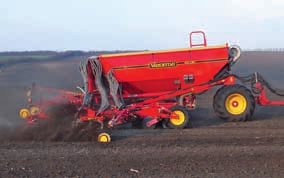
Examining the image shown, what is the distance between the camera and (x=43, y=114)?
13.5 m

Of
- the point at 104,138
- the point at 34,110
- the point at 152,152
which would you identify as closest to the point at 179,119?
the point at 104,138

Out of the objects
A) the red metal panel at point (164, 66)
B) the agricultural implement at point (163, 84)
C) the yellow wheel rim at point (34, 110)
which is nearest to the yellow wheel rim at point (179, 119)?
the agricultural implement at point (163, 84)

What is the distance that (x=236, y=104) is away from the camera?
1330 cm

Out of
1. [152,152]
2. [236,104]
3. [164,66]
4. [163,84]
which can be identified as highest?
[164,66]

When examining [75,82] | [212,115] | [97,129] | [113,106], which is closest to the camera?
[97,129]

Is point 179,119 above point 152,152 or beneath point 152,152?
above

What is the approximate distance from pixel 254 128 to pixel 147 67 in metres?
2.99

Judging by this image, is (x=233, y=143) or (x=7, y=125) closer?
(x=233, y=143)

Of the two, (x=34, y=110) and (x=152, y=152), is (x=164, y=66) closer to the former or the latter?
(x=34, y=110)

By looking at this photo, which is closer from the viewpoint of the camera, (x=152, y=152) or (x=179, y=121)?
(x=152, y=152)

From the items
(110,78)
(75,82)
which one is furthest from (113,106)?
(75,82)

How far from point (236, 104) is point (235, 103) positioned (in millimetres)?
33

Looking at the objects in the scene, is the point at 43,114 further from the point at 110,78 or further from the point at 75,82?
the point at 75,82

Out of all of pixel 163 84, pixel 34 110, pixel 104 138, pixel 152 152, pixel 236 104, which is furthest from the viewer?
pixel 34 110
